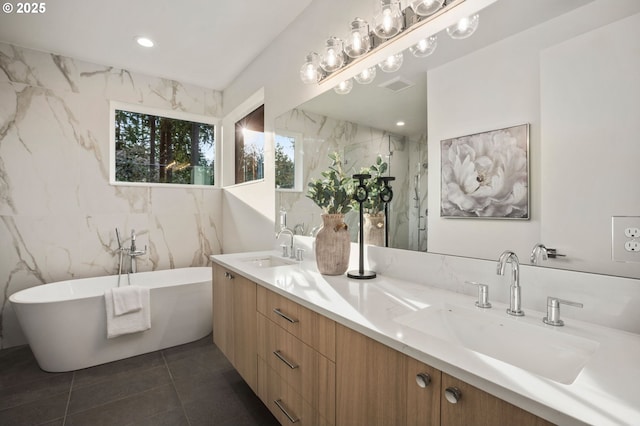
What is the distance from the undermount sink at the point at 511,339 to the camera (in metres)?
0.86

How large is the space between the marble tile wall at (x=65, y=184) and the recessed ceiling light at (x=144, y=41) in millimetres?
714

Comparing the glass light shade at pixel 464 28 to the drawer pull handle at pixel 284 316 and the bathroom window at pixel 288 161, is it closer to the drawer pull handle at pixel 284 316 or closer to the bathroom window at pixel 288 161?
the bathroom window at pixel 288 161

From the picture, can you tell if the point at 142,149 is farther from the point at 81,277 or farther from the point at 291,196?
the point at 291,196

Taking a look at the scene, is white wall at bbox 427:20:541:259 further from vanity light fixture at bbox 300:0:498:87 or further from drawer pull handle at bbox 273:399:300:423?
drawer pull handle at bbox 273:399:300:423

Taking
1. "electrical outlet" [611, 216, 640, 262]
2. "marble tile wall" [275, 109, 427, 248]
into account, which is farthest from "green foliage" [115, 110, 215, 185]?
"electrical outlet" [611, 216, 640, 262]

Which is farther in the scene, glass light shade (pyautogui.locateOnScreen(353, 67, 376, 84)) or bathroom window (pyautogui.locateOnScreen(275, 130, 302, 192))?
bathroom window (pyautogui.locateOnScreen(275, 130, 302, 192))

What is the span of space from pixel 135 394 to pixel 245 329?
38.0 inches

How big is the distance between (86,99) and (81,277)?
178 centimetres

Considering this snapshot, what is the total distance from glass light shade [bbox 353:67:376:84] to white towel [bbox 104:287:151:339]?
2.33 meters

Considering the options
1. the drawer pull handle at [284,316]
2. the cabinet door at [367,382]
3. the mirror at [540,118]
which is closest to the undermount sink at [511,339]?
the cabinet door at [367,382]

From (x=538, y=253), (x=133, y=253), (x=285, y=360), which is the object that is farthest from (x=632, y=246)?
(x=133, y=253)

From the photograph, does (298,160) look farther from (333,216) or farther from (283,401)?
(283,401)

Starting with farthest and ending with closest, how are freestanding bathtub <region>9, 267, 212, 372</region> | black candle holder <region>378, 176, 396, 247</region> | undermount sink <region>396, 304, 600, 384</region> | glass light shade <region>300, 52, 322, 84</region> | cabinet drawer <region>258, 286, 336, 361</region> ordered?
freestanding bathtub <region>9, 267, 212, 372</region> → glass light shade <region>300, 52, 322, 84</region> → black candle holder <region>378, 176, 396, 247</region> → cabinet drawer <region>258, 286, 336, 361</region> → undermount sink <region>396, 304, 600, 384</region>

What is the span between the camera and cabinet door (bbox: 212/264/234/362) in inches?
82.0
